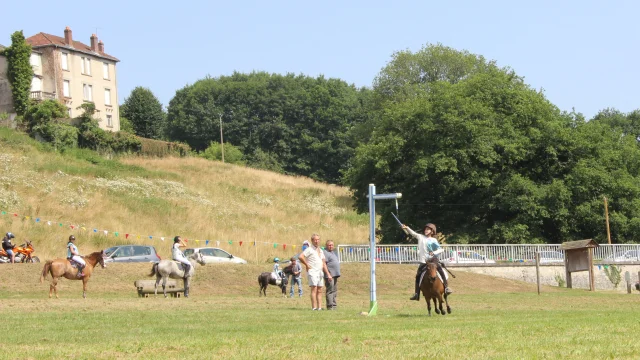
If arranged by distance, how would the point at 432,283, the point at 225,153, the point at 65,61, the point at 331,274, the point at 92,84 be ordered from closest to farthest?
the point at 432,283 < the point at 331,274 < the point at 65,61 < the point at 92,84 < the point at 225,153

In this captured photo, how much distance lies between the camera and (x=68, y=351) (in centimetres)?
1302

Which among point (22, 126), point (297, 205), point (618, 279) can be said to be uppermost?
point (22, 126)

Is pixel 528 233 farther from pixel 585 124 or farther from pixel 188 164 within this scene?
pixel 188 164

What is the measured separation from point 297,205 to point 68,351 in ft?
232

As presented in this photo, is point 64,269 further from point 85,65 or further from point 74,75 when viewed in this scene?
point 85,65

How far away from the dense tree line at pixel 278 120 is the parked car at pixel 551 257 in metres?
67.6

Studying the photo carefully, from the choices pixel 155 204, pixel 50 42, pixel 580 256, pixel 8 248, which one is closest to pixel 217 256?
pixel 8 248

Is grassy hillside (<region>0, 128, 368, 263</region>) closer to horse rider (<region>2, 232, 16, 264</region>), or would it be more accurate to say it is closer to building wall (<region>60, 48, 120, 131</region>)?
horse rider (<region>2, 232, 16, 264</region>)

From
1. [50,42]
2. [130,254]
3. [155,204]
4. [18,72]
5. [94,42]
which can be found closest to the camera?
[130,254]

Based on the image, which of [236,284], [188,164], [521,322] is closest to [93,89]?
[188,164]

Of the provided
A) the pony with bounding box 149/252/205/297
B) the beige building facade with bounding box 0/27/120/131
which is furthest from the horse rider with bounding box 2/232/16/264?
the beige building facade with bounding box 0/27/120/131

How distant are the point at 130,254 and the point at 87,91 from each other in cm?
5038

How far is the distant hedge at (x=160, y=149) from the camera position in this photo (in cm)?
8750

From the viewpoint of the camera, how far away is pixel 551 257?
54562 mm
